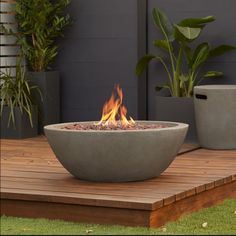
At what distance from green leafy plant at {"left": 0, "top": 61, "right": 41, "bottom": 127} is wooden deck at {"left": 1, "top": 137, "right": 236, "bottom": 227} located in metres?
1.99

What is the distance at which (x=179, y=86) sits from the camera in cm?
916

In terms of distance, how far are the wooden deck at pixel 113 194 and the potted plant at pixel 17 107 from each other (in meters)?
1.99

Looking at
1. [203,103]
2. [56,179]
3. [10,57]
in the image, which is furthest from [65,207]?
[10,57]

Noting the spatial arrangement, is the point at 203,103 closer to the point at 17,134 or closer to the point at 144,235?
the point at 17,134

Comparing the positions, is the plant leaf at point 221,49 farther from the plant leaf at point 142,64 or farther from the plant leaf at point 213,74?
the plant leaf at point 142,64

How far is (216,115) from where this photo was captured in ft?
27.9

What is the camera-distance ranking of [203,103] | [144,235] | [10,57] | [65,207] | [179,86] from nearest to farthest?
[144,235]
[65,207]
[203,103]
[179,86]
[10,57]

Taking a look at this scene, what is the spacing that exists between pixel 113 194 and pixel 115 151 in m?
0.36

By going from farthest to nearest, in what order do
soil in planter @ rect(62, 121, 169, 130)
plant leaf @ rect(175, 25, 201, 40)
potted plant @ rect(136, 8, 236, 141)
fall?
potted plant @ rect(136, 8, 236, 141)
plant leaf @ rect(175, 25, 201, 40)
soil in planter @ rect(62, 121, 169, 130)

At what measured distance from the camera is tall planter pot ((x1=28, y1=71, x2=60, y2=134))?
384 inches

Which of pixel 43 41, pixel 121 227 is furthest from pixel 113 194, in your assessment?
pixel 43 41

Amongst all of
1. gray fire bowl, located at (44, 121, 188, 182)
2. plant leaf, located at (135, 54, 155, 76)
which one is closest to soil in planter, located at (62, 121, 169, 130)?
gray fire bowl, located at (44, 121, 188, 182)

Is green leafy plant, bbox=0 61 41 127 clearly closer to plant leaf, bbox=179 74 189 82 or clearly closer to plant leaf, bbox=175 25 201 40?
plant leaf, bbox=179 74 189 82

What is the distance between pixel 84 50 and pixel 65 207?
167 inches
